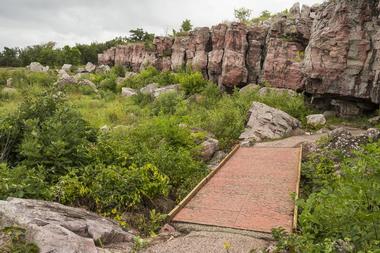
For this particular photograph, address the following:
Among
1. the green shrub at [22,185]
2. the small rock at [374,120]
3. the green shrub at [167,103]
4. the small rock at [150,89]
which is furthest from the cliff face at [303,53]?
the green shrub at [22,185]

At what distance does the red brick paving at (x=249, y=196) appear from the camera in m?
5.26

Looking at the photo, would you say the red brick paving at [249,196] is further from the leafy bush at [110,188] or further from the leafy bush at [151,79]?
the leafy bush at [151,79]

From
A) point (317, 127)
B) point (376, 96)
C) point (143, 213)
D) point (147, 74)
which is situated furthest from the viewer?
point (147, 74)

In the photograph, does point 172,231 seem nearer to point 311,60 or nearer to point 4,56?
point 311,60

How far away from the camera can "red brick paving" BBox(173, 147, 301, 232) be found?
526cm

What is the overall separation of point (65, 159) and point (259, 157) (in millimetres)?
4995

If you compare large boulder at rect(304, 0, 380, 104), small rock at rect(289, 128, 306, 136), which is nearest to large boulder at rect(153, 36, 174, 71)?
large boulder at rect(304, 0, 380, 104)

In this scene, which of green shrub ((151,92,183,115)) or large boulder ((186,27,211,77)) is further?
large boulder ((186,27,211,77))

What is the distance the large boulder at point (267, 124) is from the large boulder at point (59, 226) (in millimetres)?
8037

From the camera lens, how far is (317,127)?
1395 centimetres

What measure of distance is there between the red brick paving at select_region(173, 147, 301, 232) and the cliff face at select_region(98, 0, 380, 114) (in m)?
6.25

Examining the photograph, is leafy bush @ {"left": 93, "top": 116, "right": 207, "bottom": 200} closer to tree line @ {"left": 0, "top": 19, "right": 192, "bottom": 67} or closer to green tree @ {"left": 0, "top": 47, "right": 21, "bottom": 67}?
tree line @ {"left": 0, "top": 19, "right": 192, "bottom": 67}

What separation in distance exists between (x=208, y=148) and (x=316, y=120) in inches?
246

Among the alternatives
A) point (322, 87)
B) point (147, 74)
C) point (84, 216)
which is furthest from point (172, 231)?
point (147, 74)
